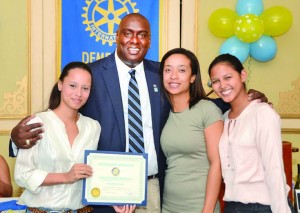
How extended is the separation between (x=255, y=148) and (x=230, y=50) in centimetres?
223

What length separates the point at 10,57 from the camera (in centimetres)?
441

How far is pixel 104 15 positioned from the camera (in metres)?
4.48

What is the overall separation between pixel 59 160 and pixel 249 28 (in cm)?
254

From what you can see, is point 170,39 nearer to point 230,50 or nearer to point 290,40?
point 230,50

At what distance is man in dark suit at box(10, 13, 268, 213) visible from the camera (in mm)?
2400

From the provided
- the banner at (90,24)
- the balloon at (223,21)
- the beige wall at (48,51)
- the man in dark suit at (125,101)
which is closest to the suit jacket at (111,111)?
the man in dark suit at (125,101)

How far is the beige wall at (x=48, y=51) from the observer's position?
4.41 m

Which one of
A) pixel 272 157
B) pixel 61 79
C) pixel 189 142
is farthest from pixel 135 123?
pixel 272 157

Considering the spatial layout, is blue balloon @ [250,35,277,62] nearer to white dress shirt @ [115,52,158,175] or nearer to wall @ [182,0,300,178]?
wall @ [182,0,300,178]

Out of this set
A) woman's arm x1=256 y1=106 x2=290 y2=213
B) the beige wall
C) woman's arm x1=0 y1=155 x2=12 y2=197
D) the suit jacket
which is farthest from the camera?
the beige wall

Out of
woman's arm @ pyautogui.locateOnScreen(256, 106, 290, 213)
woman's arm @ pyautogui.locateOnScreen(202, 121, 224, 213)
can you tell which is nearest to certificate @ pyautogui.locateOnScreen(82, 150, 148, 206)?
woman's arm @ pyautogui.locateOnScreen(202, 121, 224, 213)

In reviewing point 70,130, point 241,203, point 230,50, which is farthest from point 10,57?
point 241,203

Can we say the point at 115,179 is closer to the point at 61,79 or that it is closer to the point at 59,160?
the point at 59,160

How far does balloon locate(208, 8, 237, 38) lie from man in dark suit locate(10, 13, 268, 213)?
1.71 metres
